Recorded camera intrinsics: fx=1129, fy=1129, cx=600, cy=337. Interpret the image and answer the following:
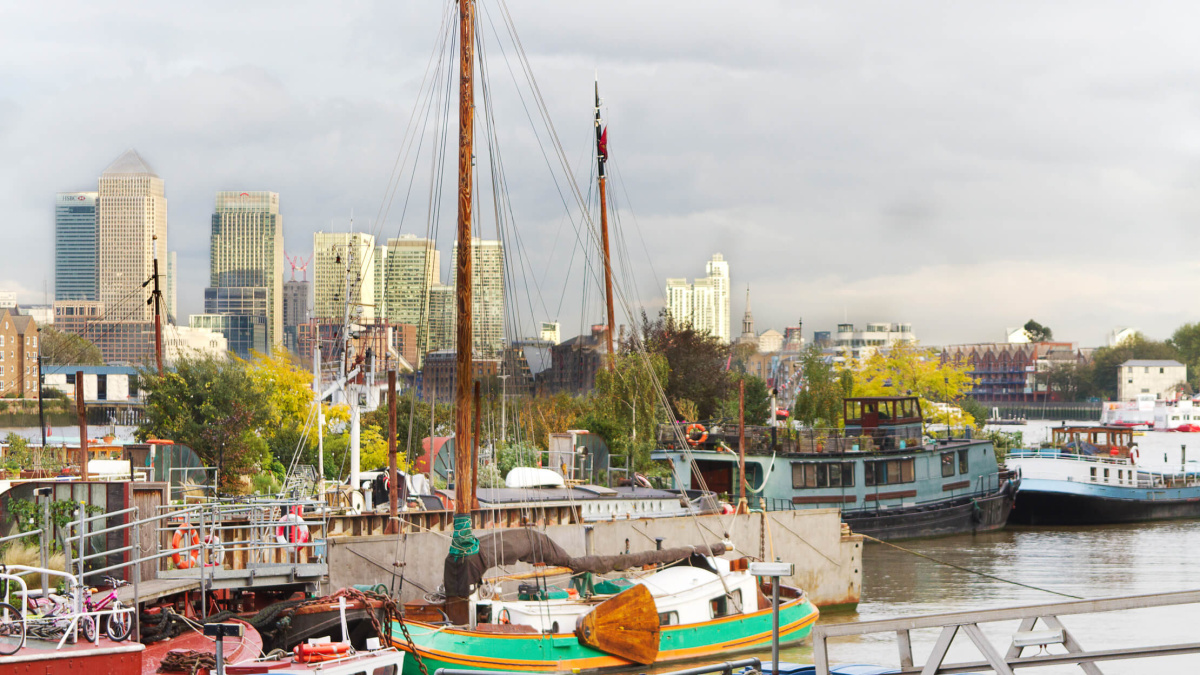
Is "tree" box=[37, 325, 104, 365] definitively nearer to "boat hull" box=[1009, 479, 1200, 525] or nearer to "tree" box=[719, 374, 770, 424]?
"tree" box=[719, 374, 770, 424]

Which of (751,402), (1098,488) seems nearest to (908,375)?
(751,402)

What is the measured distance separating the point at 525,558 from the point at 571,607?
2.10 metres

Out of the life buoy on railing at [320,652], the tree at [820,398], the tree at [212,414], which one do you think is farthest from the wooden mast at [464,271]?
the tree at [820,398]

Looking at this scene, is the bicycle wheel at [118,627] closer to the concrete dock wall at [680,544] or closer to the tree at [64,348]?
the concrete dock wall at [680,544]

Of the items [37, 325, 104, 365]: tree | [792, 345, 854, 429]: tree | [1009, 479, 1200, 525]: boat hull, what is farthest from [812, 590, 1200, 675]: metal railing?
[37, 325, 104, 365]: tree

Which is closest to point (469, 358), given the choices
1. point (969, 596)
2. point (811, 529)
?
point (811, 529)

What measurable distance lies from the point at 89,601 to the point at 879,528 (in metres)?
35.1

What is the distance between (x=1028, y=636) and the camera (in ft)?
27.7

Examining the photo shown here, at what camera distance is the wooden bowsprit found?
20.2 m

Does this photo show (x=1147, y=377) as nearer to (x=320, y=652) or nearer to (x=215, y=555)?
(x=215, y=555)

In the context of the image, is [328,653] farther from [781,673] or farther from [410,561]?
[410,561]

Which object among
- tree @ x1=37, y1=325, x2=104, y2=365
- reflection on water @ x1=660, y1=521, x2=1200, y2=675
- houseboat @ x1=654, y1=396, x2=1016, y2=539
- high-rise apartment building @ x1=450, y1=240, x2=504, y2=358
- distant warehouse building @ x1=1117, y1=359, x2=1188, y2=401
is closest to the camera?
reflection on water @ x1=660, y1=521, x2=1200, y2=675

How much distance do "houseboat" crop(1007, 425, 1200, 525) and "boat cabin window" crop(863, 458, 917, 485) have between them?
9.12 meters

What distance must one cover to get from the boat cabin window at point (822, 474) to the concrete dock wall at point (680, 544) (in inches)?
535
